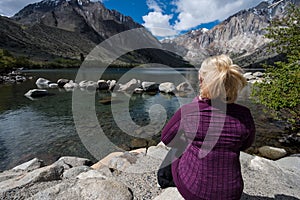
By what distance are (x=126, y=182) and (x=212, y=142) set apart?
3214 millimetres

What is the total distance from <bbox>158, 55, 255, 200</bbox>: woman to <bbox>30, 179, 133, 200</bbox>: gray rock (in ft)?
6.49

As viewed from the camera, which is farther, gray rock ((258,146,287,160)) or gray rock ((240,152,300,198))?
gray rock ((258,146,287,160))

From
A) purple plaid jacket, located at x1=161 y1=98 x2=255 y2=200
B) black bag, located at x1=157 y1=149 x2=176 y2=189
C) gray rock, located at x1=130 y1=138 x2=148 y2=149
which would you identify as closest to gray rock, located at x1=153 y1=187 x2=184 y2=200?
black bag, located at x1=157 y1=149 x2=176 y2=189

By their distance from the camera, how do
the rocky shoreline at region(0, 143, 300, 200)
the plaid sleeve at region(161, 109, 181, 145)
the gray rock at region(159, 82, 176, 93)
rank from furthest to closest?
the gray rock at region(159, 82, 176, 93), the rocky shoreline at region(0, 143, 300, 200), the plaid sleeve at region(161, 109, 181, 145)

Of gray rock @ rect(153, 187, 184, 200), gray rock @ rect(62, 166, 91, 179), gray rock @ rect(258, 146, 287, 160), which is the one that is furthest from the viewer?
gray rock @ rect(258, 146, 287, 160)

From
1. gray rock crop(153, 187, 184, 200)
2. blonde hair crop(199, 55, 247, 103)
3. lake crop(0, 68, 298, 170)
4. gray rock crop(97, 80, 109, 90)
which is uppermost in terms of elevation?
blonde hair crop(199, 55, 247, 103)

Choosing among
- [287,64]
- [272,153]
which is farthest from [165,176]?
[287,64]

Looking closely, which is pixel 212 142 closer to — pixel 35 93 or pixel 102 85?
pixel 35 93

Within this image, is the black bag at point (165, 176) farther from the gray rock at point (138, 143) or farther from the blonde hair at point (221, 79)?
the gray rock at point (138, 143)

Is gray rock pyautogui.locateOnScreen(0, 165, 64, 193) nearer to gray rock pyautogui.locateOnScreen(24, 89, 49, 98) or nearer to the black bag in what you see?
the black bag

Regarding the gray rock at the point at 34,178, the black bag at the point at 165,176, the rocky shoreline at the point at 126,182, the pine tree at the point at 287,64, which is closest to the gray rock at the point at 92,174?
the rocky shoreline at the point at 126,182

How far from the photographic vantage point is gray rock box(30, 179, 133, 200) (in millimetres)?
3779

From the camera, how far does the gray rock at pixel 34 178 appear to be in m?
4.26

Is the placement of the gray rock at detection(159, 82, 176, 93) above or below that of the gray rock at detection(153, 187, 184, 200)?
above
